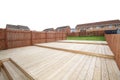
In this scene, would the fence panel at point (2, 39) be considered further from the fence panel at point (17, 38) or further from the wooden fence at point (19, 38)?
the fence panel at point (17, 38)

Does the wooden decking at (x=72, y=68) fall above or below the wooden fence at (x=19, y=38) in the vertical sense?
below

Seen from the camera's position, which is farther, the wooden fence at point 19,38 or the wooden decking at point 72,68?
the wooden fence at point 19,38

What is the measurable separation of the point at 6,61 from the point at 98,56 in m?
5.52

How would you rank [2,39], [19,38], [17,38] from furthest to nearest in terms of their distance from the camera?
[19,38] → [17,38] → [2,39]

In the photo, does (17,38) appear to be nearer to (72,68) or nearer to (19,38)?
(19,38)

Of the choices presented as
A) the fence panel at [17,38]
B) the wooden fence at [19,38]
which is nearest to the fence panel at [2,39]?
the wooden fence at [19,38]

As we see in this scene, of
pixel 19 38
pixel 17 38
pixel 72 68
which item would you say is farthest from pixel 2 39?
pixel 72 68

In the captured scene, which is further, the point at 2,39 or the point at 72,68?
the point at 2,39

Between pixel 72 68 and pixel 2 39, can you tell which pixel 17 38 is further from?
pixel 72 68

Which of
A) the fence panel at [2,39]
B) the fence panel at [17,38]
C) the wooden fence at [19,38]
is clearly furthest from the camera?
the fence panel at [17,38]

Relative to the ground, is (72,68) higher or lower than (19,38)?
lower

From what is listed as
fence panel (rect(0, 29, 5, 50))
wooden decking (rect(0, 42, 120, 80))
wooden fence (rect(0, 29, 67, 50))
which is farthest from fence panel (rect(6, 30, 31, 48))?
wooden decking (rect(0, 42, 120, 80))

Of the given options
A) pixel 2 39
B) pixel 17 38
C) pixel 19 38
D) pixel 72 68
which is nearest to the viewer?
pixel 72 68

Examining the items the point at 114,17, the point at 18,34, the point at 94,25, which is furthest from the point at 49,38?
the point at 114,17
